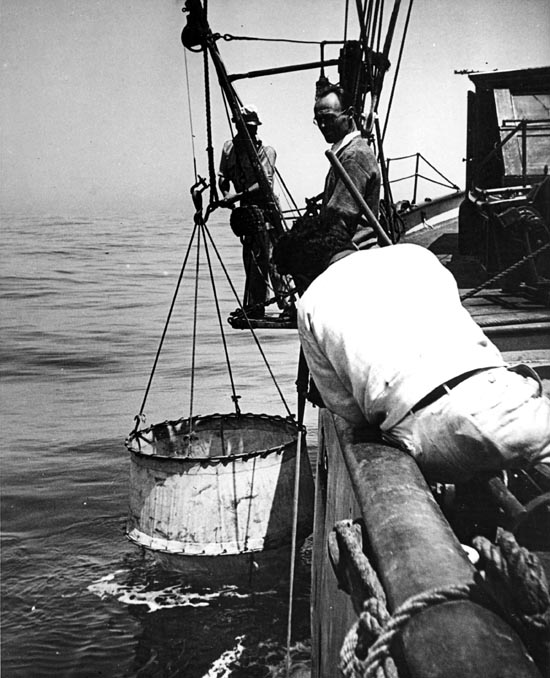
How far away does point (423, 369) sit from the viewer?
6.25ft

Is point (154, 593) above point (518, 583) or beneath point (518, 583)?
beneath

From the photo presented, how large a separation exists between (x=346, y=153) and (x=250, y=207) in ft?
6.18

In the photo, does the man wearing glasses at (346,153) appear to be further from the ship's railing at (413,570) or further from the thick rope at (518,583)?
the thick rope at (518,583)

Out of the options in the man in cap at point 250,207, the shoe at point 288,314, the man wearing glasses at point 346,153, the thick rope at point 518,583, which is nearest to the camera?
the thick rope at point 518,583

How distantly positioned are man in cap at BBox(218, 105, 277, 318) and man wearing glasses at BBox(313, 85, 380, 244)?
4.09ft

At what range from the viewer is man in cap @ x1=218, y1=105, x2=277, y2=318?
6352mm

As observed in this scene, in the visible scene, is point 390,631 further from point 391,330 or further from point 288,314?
point 288,314

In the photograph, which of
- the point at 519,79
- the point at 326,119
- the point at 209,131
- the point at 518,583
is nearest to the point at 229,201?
the point at 209,131

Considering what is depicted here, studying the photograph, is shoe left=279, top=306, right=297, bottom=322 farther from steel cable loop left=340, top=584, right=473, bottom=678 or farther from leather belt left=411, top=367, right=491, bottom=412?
steel cable loop left=340, top=584, right=473, bottom=678

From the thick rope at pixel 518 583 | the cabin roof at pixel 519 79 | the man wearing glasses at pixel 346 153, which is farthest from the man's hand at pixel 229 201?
the thick rope at pixel 518 583

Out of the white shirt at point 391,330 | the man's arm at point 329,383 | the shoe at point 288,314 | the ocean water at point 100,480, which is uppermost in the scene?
the white shirt at point 391,330

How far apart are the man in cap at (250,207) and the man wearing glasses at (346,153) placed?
125 cm

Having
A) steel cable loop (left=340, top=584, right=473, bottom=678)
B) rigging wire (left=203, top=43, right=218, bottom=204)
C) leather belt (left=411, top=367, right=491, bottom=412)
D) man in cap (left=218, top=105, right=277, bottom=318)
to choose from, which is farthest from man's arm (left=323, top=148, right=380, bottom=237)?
steel cable loop (left=340, top=584, right=473, bottom=678)

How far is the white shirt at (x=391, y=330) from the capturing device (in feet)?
6.30
